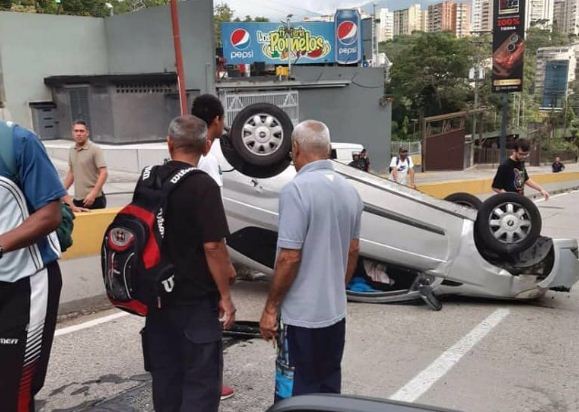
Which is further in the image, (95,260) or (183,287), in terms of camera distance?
(95,260)

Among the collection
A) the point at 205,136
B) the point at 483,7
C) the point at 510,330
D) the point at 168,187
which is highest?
the point at 483,7

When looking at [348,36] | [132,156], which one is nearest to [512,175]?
[132,156]

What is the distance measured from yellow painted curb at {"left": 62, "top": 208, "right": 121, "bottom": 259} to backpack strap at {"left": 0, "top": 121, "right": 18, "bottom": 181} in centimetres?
353

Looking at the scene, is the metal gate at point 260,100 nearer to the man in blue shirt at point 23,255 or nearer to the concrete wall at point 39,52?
the concrete wall at point 39,52

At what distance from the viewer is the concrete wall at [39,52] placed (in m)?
23.0

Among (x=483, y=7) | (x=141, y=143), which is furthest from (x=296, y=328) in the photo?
(x=483, y=7)

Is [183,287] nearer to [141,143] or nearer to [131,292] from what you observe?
[131,292]

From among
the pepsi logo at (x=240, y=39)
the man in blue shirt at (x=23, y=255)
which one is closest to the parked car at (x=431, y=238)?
the man in blue shirt at (x=23, y=255)

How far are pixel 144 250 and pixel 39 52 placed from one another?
24025 mm

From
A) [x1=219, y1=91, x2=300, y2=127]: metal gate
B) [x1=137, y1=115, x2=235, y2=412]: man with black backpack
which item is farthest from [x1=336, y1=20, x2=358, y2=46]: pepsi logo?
[x1=137, y1=115, x2=235, y2=412]: man with black backpack

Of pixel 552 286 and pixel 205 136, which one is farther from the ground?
pixel 205 136

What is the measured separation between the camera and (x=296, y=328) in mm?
2883

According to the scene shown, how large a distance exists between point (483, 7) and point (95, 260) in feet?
433

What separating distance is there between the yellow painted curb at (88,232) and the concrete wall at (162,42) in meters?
16.7
